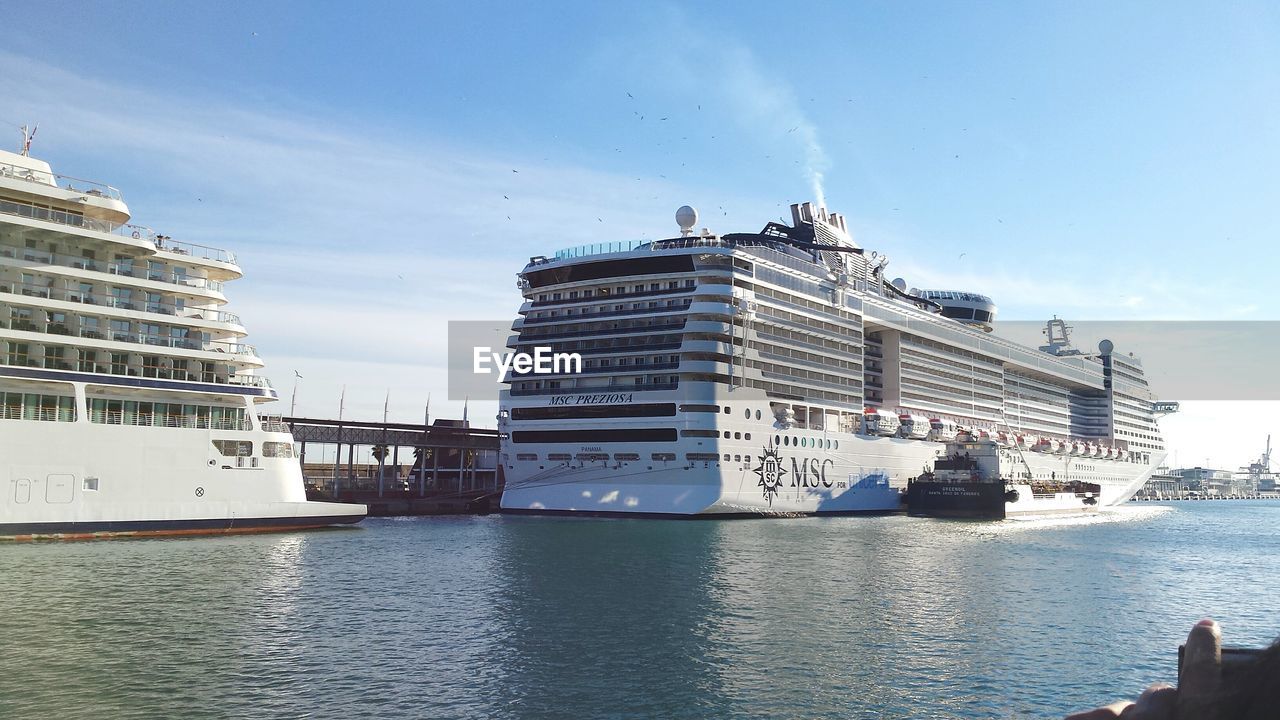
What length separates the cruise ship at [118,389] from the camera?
42781 mm

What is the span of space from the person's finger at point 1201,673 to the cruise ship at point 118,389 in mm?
46405

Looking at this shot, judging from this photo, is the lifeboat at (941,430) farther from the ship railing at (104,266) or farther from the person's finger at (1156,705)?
the person's finger at (1156,705)

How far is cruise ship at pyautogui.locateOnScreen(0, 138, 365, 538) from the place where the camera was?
4278cm

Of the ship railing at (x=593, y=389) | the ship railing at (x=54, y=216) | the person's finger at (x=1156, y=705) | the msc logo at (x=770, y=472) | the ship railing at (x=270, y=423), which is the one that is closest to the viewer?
the person's finger at (x=1156, y=705)

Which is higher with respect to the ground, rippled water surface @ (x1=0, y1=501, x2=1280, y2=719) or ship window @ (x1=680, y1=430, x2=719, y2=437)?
ship window @ (x1=680, y1=430, x2=719, y2=437)

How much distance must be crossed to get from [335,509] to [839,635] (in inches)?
1430

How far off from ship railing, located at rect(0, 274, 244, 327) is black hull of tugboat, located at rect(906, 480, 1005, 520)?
193ft

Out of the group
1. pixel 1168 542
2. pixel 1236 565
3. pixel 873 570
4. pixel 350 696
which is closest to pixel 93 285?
pixel 350 696

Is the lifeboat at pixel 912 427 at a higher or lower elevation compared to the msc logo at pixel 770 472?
higher

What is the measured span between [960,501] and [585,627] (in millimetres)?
62128

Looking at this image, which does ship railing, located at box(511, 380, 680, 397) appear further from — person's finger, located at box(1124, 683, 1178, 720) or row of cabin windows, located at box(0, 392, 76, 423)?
person's finger, located at box(1124, 683, 1178, 720)

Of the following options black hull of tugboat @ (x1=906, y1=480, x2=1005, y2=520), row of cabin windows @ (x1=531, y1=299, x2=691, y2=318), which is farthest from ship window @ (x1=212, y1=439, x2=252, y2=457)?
black hull of tugboat @ (x1=906, y1=480, x2=1005, y2=520)

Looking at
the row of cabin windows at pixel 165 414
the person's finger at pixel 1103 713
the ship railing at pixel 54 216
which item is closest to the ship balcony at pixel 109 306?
the ship railing at pixel 54 216

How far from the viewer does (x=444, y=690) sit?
64.2ft
